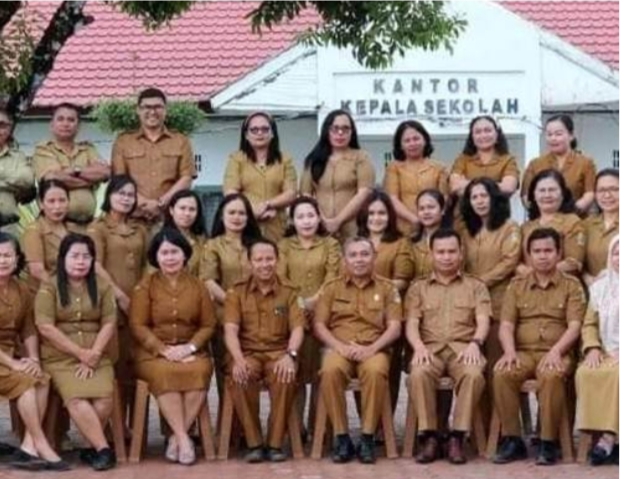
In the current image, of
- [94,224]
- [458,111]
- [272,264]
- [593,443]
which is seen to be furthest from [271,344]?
[458,111]

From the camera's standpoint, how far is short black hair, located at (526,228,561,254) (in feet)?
35.2

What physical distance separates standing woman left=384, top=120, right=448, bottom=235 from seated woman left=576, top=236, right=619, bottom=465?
1.39 meters

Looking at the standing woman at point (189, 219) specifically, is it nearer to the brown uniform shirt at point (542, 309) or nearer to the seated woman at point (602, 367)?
the brown uniform shirt at point (542, 309)

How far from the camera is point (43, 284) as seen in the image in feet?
34.9

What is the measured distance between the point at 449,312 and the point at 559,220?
96 cm

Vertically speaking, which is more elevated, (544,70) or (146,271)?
(544,70)

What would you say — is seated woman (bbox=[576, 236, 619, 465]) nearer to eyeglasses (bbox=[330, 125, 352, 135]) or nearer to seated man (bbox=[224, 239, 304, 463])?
seated man (bbox=[224, 239, 304, 463])

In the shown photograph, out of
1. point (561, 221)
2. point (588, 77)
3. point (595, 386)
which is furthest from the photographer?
point (588, 77)

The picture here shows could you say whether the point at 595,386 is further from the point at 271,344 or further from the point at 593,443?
the point at 271,344

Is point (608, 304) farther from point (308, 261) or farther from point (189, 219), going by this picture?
point (189, 219)

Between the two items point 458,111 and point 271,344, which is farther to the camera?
point 458,111

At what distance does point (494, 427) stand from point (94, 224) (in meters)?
2.86

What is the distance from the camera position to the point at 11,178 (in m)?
11.1

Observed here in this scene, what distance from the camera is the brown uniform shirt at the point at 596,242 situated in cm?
1100
